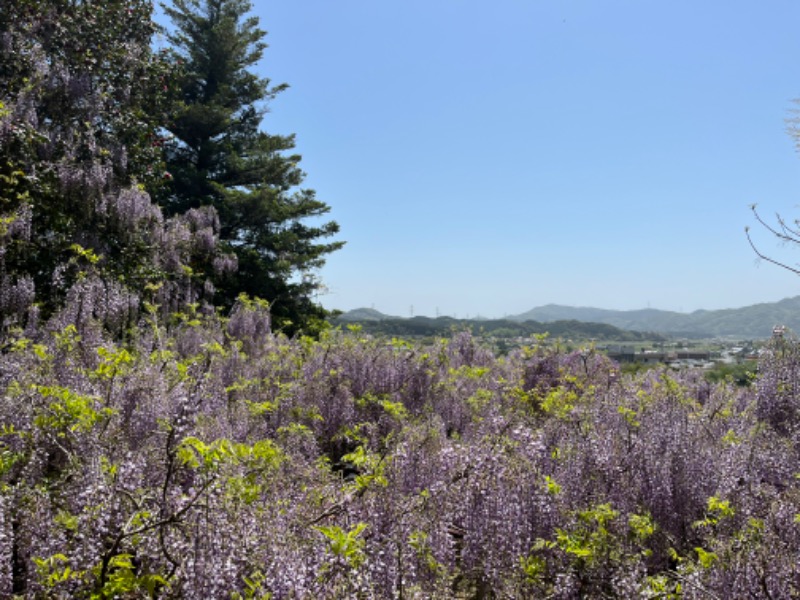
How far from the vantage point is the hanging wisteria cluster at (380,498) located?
9.20ft

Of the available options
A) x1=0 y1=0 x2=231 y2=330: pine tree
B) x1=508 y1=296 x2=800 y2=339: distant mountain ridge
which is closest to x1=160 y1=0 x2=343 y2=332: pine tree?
x1=0 y1=0 x2=231 y2=330: pine tree

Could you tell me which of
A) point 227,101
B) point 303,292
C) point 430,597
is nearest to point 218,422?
point 430,597

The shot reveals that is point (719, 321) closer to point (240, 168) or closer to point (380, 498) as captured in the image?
point (240, 168)

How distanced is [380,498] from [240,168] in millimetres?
19039

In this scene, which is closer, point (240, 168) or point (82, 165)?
point (82, 165)

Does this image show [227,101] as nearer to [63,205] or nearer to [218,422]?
[63,205]

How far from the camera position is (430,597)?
3.07 m

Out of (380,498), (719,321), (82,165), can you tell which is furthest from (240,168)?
(719,321)

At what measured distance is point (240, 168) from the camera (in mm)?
20250

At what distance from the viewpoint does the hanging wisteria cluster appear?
281cm

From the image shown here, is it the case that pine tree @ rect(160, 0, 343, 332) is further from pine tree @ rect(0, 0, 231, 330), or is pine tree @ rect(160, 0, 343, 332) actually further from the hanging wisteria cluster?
the hanging wisteria cluster

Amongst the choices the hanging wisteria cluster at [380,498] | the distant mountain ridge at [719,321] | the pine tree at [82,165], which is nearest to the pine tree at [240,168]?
the pine tree at [82,165]

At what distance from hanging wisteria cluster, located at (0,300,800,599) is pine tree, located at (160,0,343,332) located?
13144 mm

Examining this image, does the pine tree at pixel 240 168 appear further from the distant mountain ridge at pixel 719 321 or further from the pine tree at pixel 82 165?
the distant mountain ridge at pixel 719 321
